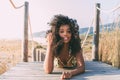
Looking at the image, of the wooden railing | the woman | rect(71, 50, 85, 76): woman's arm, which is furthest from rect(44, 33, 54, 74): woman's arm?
the wooden railing

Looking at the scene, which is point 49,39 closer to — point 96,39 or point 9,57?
point 96,39

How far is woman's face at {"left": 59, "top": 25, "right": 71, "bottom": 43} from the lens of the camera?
559 centimetres

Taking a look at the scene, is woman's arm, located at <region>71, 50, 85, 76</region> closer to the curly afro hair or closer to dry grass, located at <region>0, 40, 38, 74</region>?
the curly afro hair

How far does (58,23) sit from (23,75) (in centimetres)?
88

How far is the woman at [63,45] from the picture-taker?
5590 millimetres

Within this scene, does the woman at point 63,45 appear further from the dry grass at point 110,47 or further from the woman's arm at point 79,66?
the dry grass at point 110,47

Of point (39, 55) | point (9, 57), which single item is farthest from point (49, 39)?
point (9, 57)

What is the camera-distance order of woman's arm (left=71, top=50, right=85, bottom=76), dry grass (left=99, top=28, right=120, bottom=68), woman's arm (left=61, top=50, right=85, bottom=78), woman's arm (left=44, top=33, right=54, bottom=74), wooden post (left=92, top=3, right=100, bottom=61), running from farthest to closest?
wooden post (left=92, top=3, right=100, bottom=61)
dry grass (left=99, top=28, right=120, bottom=68)
woman's arm (left=44, top=33, right=54, bottom=74)
woman's arm (left=71, top=50, right=85, bottom=76)
woman's arm (left=61, top=50, right=85, bottom=78)

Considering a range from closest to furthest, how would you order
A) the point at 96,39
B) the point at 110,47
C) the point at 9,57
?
the point at 110,47, the point at 96,39, the point at 9,57

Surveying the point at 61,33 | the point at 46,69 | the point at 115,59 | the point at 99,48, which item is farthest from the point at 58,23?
the point at 99,48

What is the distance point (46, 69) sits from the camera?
562 centimetres

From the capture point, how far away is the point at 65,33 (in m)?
5.58

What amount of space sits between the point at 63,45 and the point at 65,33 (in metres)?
0.23

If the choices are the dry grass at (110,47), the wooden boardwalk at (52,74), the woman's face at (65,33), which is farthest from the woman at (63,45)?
the dry grass at (110,47)
